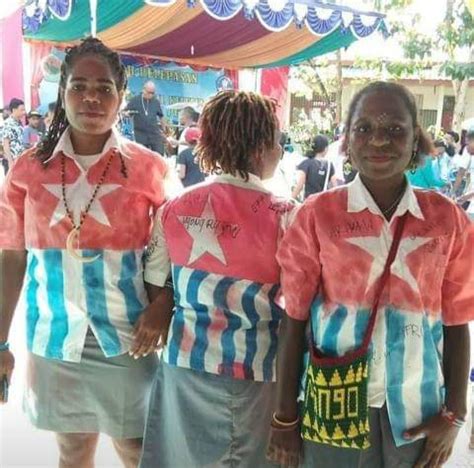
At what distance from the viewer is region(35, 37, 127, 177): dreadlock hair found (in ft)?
5.69

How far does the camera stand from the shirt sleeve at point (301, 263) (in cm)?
139

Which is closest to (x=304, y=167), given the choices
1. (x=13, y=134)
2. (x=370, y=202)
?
(x=13, y=134)

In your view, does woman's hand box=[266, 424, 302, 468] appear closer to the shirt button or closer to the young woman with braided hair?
the young woman with braided hair

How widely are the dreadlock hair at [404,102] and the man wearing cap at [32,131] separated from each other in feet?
22.7

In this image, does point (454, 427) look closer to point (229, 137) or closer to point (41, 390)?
point (229, 137)

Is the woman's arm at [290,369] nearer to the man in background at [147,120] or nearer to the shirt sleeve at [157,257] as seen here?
the shirt sleeve at [157,257]

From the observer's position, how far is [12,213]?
176cm

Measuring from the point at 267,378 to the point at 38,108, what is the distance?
33.3 ft

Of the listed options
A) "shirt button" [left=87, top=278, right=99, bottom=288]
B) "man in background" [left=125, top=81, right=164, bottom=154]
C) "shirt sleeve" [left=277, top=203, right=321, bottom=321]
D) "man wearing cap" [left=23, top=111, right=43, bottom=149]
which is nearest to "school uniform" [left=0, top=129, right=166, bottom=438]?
"shirt button" [left=87, top=278, right=99, bottom=288]

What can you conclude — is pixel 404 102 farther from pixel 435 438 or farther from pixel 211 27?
pixel 211 27

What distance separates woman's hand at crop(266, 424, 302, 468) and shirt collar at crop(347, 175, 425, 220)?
55 cm

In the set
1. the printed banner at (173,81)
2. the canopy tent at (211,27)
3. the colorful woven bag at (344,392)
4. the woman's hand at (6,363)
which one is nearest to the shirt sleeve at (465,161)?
the canopy tent at (211,27)

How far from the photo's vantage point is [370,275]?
134 cm

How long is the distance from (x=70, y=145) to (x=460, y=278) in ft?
3.63
